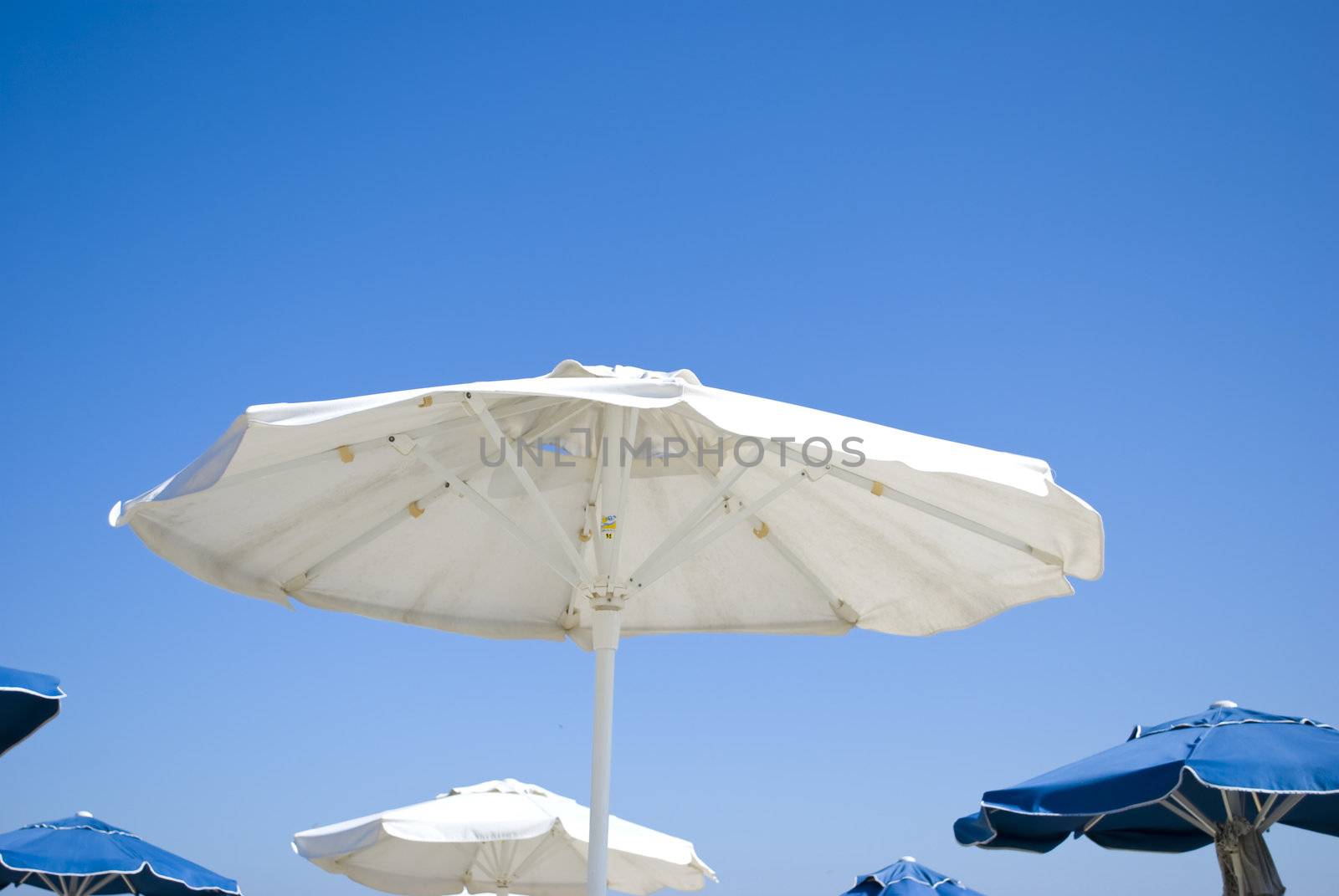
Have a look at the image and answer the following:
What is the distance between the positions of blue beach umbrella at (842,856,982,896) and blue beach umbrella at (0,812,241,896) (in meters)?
4.84

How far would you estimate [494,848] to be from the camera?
10.4m

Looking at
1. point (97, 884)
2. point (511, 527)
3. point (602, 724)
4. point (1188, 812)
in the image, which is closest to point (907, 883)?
point (1188, 812)

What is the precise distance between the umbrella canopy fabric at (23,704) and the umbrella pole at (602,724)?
2.31 m

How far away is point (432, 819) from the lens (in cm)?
846

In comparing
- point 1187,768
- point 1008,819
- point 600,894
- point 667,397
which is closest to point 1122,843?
point 1008,819

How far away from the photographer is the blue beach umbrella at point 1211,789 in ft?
15.8

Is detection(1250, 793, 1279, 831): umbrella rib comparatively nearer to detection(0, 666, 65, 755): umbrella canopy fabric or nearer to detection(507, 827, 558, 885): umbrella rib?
detection(0, 666, 65, 755): umbrella canopy fabric

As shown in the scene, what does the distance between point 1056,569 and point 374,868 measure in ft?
24.7

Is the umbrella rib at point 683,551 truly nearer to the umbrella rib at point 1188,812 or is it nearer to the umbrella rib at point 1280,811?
the umbrella rib at point 1188,812

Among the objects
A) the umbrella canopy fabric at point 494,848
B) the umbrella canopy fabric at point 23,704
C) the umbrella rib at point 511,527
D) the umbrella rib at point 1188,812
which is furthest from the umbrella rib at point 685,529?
the umbrella canopy fabric at point 494,848

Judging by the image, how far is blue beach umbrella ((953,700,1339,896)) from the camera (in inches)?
190

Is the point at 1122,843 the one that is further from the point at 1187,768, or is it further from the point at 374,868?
the point at 374,868

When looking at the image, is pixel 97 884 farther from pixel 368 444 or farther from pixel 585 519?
pixel 368 444

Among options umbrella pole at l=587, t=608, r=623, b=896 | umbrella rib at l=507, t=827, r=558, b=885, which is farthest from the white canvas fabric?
umbrella rib at l=507, t=827, r=558, b=885
